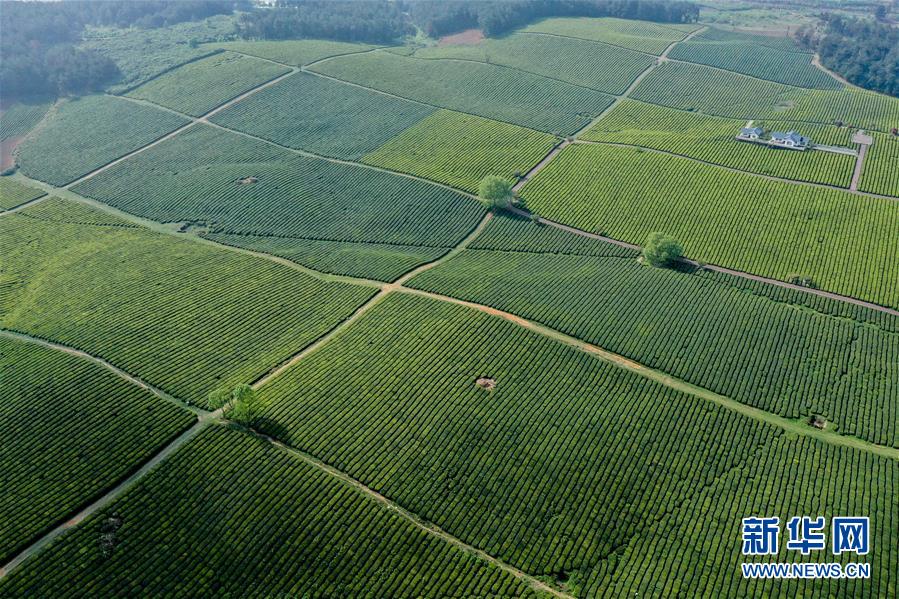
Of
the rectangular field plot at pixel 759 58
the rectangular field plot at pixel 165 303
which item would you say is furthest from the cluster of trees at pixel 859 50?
the rectangular field plot at pixel 165 303

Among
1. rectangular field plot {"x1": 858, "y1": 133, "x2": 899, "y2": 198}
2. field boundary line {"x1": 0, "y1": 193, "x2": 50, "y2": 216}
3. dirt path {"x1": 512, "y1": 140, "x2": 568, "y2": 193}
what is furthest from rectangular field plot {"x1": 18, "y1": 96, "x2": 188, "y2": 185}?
rectangular field plot {"x1": 858, "y1": 133, "x2": 899, "y2": 198}

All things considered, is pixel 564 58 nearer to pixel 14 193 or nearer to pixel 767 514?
pixel 14 193

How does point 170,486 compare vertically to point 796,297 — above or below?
below

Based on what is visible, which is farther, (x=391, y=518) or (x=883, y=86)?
(x=883, y=86)

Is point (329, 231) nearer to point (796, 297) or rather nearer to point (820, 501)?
point (796, 297)

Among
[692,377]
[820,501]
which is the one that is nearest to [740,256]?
[692,377]

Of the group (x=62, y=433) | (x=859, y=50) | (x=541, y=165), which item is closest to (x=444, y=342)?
(x=62, y=433)
